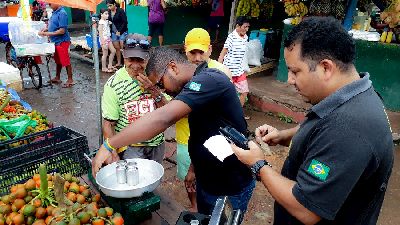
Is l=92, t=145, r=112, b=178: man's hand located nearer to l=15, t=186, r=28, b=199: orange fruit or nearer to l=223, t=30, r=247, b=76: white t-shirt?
l=15, t=186, r=28, b=199: orange fruit

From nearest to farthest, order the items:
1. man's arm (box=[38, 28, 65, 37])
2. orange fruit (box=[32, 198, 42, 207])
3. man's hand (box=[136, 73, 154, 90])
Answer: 1. orange fruit (box=[32, 198, 42, 207])
2. man's hand (box=[136, 73, 154, 90])
3. man's arm (box=[38, 28, 65, 37])

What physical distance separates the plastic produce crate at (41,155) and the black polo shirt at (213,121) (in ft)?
3.94

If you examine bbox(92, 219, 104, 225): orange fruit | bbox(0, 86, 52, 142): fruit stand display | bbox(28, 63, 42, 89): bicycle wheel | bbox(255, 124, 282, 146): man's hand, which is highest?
bbox(255, 124, 282, 146): man's hand

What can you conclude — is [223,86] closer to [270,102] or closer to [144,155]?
[144,155]

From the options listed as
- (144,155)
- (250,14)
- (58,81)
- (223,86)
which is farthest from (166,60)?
(250,14)

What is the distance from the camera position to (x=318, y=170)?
4.49ft

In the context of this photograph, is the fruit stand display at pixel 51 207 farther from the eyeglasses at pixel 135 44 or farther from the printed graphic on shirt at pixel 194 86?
the eyeglasses at pixel 135 44

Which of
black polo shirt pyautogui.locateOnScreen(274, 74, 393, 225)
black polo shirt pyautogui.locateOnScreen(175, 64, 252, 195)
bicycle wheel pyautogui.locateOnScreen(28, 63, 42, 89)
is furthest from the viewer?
bicycle wheel pyautogui.locateOnScreen(28, 63, 42, 89)

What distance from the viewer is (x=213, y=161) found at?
8.21ft

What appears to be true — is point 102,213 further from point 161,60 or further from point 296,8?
point 296,8

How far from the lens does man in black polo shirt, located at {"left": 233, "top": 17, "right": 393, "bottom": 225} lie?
4.40ft

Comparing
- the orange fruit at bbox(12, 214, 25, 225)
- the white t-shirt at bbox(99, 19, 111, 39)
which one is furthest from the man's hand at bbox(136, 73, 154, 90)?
the white t-shirt at bbox(99, 19, 111, 39)

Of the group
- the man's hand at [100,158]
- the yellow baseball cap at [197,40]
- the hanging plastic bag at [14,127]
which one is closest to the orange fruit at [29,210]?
the man's hand at [100,158]

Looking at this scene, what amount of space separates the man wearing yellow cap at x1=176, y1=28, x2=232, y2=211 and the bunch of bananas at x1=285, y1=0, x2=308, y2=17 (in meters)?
4.07
